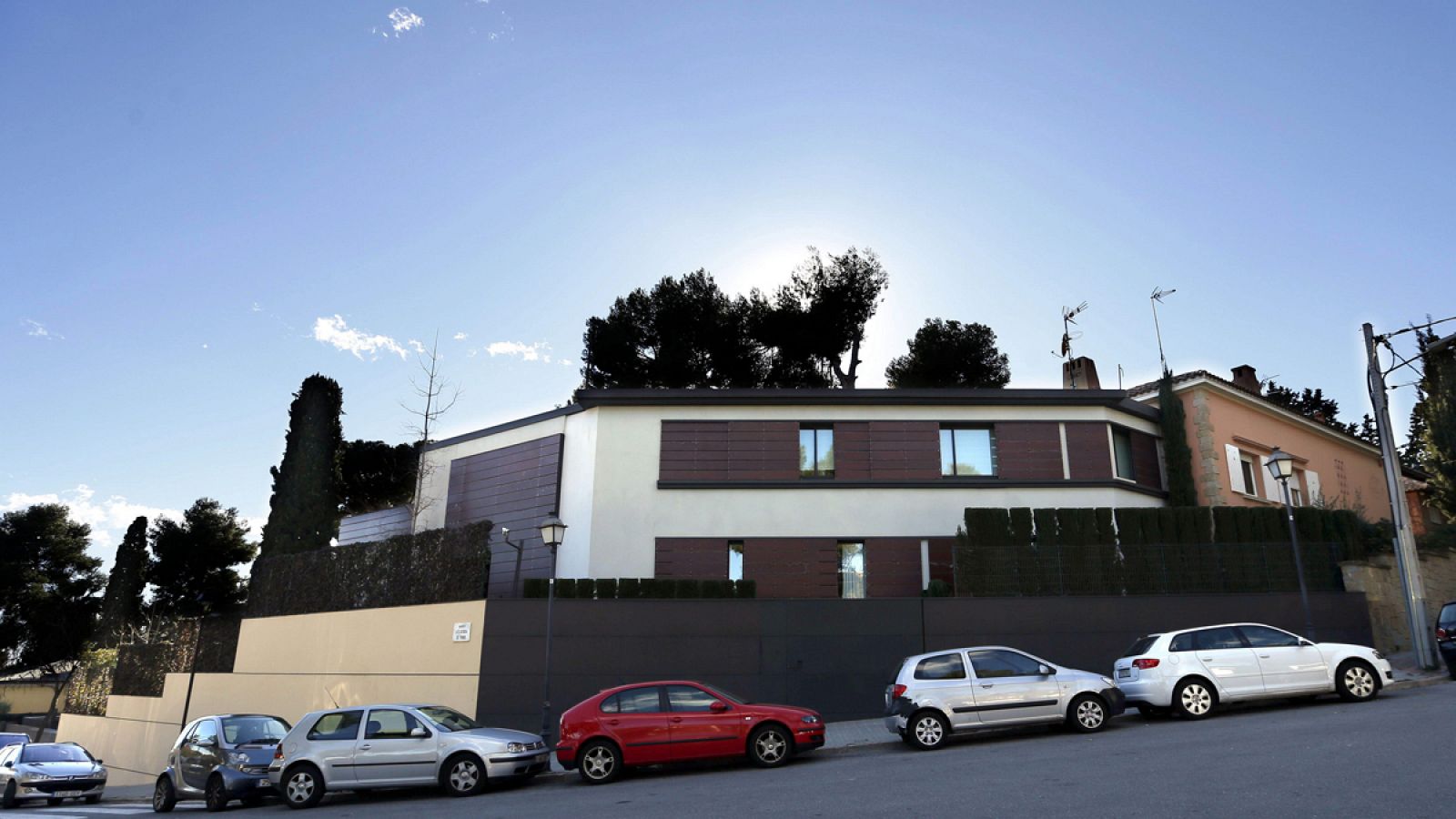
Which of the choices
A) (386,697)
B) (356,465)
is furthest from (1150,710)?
(356,465)

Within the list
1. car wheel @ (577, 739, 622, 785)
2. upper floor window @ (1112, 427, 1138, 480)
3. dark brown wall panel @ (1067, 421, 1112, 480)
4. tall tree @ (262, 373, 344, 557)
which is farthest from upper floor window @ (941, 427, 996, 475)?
tall tree @ (262, 373, 344, 557)

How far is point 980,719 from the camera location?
42.1 feet

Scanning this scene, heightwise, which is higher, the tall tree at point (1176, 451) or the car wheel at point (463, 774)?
the tall tree at point (1176, 451)

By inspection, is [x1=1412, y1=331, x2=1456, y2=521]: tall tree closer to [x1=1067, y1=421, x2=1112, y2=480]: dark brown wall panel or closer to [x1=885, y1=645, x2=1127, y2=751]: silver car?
[x1=1067, y1=421, x2=1112, y2=480]: dark brown wall panel

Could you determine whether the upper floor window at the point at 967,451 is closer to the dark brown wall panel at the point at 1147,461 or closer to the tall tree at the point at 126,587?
the dark brown wall panel at the point at 1147,461

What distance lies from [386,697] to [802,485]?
979 cm

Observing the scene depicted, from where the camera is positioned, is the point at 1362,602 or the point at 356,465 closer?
the point at 1362,602

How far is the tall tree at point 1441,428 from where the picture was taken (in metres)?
27.1

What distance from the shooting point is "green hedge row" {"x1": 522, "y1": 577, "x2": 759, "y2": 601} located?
1719cm

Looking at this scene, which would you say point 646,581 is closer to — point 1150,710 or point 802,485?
point 802,485

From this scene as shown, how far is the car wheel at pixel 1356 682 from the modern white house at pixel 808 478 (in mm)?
7578

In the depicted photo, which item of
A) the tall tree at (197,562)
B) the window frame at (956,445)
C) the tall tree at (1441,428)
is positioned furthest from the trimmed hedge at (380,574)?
the tall tree at (1441,428)

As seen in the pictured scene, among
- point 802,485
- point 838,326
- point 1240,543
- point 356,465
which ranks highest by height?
point 838,326

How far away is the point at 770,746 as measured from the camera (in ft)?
41.0
